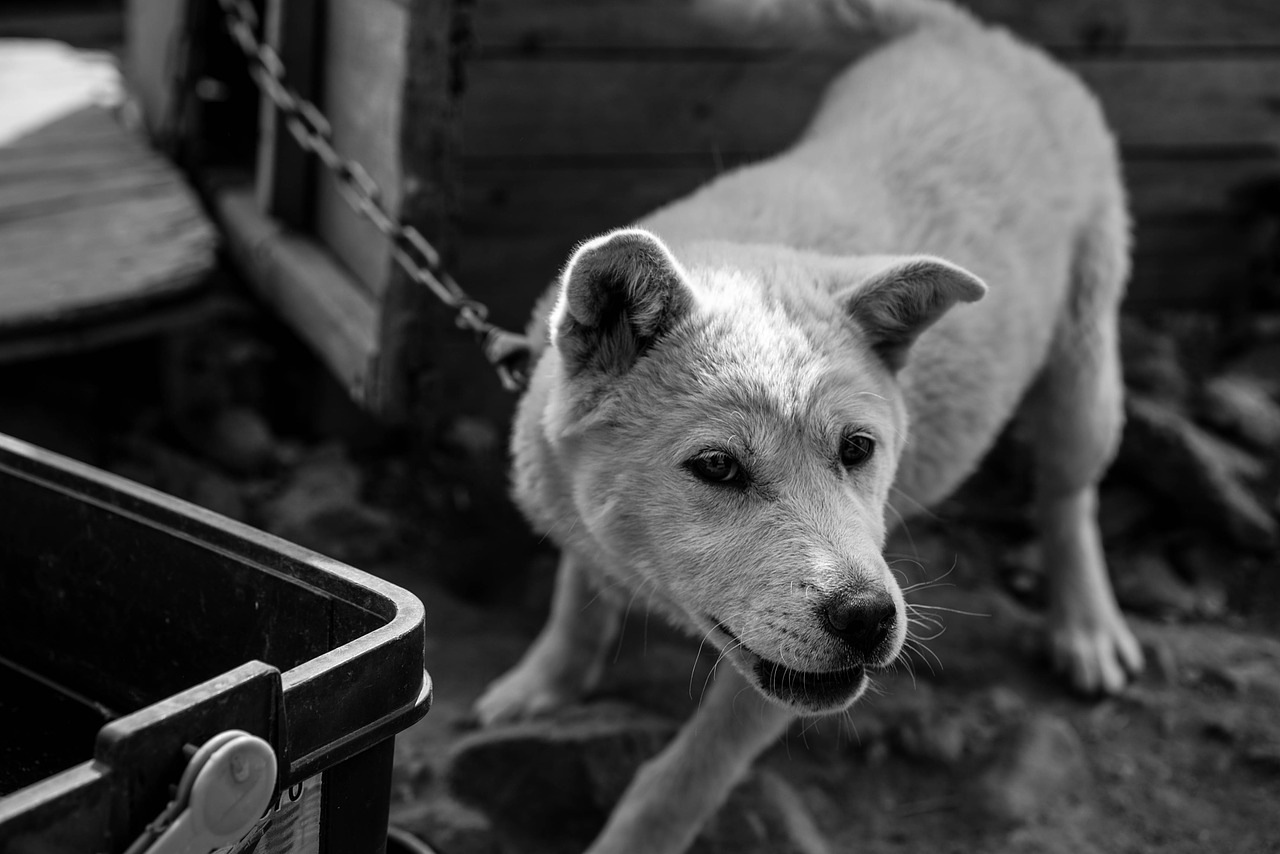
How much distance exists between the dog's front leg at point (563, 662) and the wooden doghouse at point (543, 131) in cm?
68

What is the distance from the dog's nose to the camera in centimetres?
203

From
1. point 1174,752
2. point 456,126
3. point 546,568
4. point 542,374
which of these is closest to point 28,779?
point 542,374

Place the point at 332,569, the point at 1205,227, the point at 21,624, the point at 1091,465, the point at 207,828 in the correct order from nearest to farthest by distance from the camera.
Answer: the point at 207,828, the point at 332,569, the point at 21,624, the point at 1091,465, the point at 1205,227

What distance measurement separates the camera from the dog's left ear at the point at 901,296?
7.61ft

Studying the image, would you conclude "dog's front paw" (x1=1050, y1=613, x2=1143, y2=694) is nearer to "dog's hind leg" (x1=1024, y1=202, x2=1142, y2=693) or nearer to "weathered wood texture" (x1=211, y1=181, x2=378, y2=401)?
"dog's hind leg" (x1=1024, y1=202, x2=1142, y2=693)

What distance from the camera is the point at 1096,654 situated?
3717 mm

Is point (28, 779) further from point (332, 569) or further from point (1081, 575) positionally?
point (1081, 575)

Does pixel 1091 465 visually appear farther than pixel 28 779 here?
Yes

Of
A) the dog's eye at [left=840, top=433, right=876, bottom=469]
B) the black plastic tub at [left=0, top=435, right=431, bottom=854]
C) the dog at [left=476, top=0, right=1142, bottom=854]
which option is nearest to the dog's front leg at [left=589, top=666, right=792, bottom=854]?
the dog at [left=476, top=0, right=1142, bottom=854]

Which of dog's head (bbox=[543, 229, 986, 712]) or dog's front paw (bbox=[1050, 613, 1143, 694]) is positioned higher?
dog's head (bbox=[543, 229, 986, 712])

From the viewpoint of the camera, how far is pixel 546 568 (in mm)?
4082

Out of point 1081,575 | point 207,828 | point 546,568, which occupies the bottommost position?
point 546,568

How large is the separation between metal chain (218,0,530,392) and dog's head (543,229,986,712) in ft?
1.10

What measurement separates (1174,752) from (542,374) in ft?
7.23
